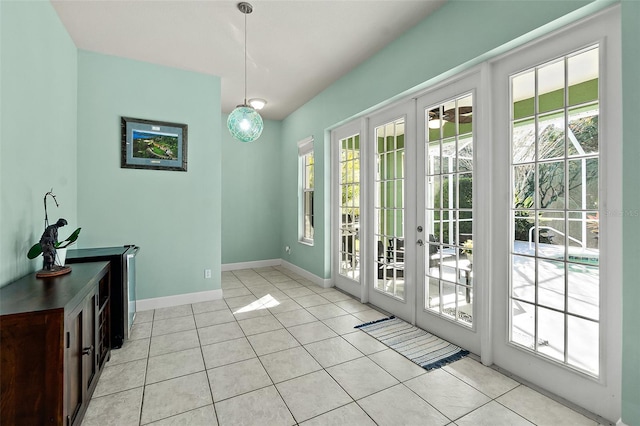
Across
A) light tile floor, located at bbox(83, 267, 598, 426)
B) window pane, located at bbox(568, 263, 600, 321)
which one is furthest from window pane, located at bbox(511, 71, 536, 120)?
light tile floor, located at bbox(83, 267, 598, 426)

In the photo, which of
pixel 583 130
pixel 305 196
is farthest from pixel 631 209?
pixel 305 196

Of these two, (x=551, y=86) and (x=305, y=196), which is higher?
(x=551, y=86)

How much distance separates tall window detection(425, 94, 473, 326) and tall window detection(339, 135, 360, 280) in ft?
4.17

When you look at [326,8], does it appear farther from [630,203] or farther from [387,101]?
[630,203]

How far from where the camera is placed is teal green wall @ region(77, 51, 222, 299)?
11.3 ft

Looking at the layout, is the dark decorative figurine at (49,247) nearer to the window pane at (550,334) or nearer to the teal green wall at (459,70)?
the teal green wall at (459,70)

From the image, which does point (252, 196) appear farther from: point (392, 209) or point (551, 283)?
point (551, 283)

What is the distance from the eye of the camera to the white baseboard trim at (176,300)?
370cm

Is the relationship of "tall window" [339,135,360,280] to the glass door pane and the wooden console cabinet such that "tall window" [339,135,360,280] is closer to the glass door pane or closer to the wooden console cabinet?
the glass door pane

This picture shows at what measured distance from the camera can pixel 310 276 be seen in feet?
16.6

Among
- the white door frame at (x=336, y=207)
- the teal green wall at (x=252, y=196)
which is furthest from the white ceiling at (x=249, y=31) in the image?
the teal green wall at (x=252, y=196)

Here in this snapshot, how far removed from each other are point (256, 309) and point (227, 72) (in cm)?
315

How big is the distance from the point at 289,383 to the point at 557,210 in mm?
2253

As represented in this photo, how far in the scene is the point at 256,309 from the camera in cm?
372
